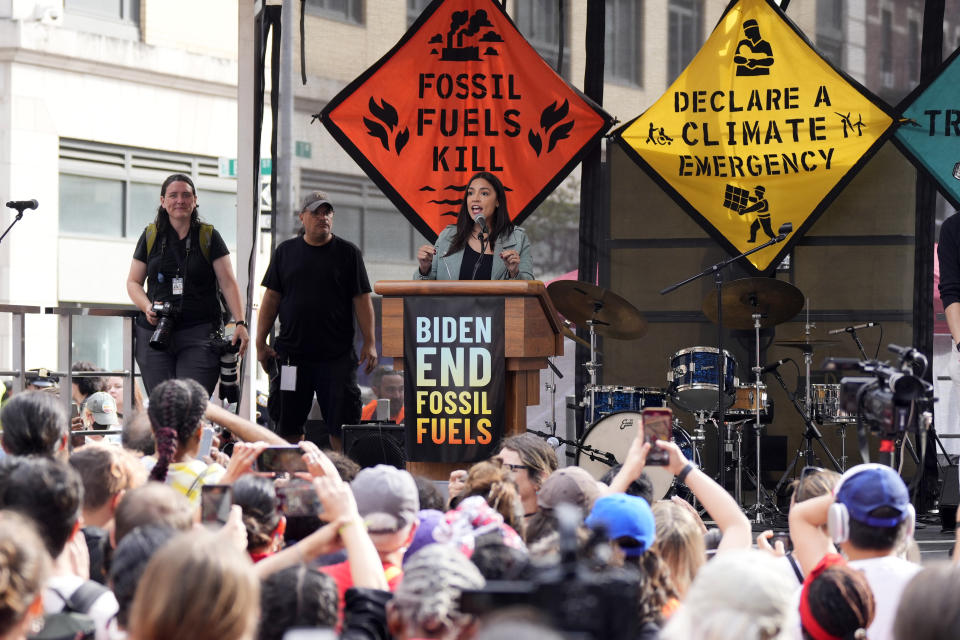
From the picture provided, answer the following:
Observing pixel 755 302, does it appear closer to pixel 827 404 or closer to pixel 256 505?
pixel 827 404

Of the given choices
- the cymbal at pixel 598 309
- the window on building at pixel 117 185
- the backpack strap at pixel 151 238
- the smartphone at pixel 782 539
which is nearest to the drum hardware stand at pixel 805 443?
the cymbal at pixel 598 309

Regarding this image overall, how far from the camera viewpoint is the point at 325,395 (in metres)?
7.99

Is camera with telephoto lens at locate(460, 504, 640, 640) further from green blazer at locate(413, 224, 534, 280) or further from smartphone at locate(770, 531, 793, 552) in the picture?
green blazer at locate(413, 224, 534, 280)

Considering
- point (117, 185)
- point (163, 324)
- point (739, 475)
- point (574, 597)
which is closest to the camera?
point (574, 597)

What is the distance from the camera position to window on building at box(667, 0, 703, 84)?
9984 millimetres

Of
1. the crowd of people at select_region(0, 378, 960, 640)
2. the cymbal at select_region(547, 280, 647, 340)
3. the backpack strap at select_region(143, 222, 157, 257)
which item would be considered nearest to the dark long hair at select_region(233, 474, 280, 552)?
the crowd of people at select_region(0, 378, 960, 640)

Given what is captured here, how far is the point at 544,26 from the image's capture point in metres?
10.4

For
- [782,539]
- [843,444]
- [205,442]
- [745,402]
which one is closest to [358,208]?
[745,402]

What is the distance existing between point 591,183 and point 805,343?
1.95 meters

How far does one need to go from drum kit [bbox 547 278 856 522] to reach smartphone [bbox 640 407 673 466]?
4585 mm

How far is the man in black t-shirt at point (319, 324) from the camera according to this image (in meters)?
7.95

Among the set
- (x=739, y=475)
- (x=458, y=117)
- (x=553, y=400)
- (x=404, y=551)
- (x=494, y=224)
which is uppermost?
(x=458, y=117)

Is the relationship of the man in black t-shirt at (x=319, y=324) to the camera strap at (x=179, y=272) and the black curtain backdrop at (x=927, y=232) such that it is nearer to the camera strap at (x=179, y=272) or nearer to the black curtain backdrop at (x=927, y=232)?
the camera strap at (x=179, y=272)

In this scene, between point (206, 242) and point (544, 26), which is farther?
point (544, 26)
